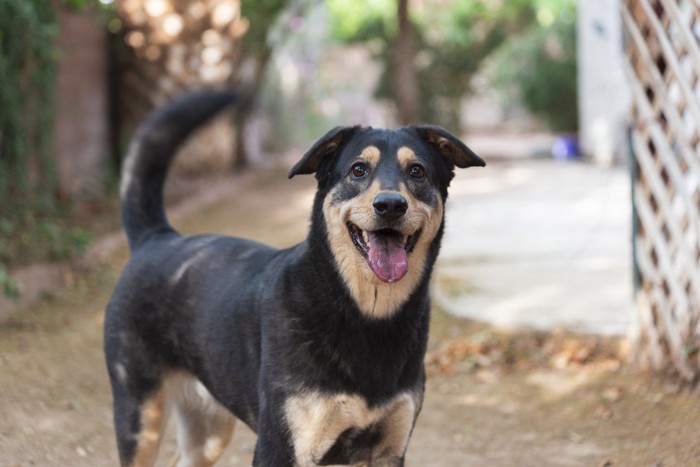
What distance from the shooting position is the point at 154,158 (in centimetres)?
421

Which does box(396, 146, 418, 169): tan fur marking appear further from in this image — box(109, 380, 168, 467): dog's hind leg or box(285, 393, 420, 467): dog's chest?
box(109, 380, 168, 467): dog's hind leg

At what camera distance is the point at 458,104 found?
18.3m

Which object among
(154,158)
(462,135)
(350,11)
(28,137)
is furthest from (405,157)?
(350,11)

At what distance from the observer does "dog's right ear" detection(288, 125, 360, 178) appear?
10.8ft

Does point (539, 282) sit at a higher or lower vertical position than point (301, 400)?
lower

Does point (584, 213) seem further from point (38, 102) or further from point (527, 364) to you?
point (38, 102)

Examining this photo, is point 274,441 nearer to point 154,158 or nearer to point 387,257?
point 387,257

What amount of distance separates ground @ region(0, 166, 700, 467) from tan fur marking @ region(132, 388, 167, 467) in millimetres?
946

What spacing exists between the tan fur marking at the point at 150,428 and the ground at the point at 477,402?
0.95m

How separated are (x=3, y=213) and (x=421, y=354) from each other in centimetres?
517

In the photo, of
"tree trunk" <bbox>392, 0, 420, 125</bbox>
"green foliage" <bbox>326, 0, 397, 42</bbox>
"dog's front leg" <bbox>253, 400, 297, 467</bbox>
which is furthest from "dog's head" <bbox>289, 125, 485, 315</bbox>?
"green foliage" <bbox>326, 0, 397, 42</bbox>

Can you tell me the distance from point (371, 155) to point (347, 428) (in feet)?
3.13

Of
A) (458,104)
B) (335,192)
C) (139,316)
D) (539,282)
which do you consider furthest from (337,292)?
(458,104)

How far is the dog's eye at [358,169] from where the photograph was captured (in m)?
3.28
